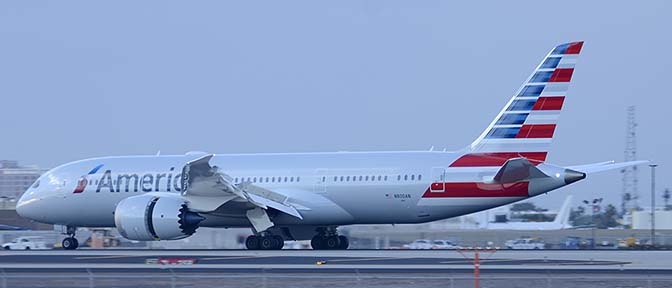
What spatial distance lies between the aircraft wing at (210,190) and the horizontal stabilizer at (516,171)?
6.76m

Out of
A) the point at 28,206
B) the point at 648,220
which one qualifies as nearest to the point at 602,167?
the point at 28,206

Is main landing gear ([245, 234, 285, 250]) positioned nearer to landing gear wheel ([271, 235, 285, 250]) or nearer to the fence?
landing gear wheel ([271, 235, 285, 250])

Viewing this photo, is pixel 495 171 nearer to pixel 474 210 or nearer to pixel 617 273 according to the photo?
pixel 474 210

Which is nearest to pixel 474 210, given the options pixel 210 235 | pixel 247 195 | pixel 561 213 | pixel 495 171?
pixel 495 171

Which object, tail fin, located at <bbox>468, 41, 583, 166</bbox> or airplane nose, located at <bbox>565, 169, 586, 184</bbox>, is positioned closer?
airplane nose, located at <bbox>565, 169, 586, 184</bbox>

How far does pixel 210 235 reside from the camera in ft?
136

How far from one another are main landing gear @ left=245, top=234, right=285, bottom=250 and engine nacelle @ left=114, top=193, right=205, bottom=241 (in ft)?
6.77

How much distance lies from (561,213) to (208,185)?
41353mm

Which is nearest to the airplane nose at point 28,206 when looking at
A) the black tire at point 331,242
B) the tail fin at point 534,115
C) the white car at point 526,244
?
the black tire at point 331,242

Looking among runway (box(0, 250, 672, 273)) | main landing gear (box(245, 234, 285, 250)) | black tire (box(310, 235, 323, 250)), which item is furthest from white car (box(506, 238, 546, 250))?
runway (box(0, 250, 672, 273))

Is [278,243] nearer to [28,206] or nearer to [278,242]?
[278,242]

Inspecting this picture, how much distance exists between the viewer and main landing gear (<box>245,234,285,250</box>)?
3666 centimetres

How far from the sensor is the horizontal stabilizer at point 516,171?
33219mm

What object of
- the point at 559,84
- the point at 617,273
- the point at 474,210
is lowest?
the point at 617,273
